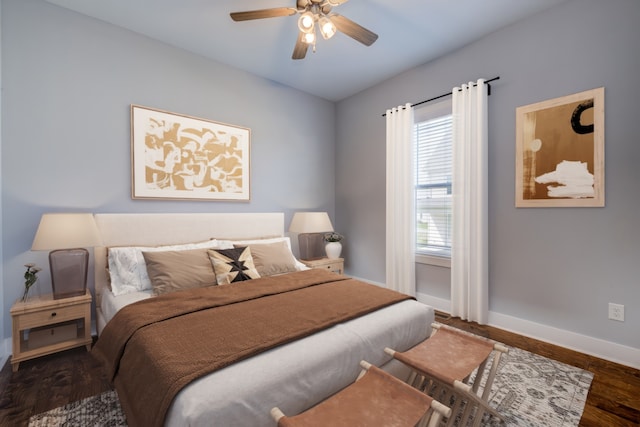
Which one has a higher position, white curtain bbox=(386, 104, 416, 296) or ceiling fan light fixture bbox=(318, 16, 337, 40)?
ceiling fan light fixture bbox=(318, 16, 337, 40)

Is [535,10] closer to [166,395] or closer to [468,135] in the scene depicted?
[468,135]

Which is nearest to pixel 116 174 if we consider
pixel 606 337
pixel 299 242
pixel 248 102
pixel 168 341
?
pixel 248 102

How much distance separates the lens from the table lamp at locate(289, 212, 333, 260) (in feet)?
12.0

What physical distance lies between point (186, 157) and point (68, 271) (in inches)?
56.9

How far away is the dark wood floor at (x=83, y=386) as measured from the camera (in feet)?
5.28

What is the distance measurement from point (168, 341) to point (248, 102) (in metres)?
2.98

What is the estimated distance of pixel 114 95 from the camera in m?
2.65

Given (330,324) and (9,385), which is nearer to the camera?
(330,324)

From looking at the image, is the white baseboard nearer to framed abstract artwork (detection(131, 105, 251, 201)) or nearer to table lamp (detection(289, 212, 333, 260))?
table lamp (detection(289, 212, 333, 260))

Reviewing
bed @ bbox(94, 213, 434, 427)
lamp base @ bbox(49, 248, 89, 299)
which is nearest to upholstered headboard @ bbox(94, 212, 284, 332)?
bed @ bbox(94, 213, 434, 427)

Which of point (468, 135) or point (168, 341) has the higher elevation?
point (468, 135)

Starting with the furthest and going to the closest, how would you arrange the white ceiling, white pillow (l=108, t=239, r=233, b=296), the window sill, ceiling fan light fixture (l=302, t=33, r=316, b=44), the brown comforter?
the window sill < the white ceiling < white pillow (l=108, t=239, r=233, b=296) < ceiling fan light fixture (l=302, t=33, r=316, b=44) < the brown comforter

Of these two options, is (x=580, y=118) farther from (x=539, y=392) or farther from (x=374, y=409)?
(x=374, y=409)

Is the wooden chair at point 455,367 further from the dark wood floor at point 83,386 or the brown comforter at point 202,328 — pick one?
the dark wood floor at point 83,386
